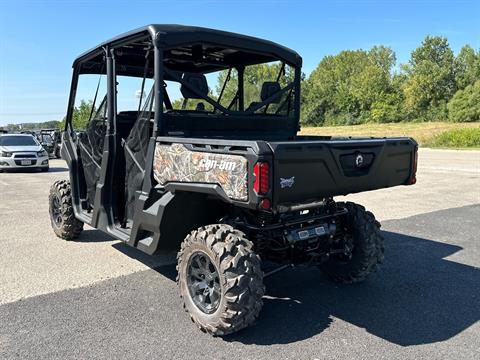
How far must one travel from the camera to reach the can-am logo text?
3287 millimetres

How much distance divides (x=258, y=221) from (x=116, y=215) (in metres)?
1.80

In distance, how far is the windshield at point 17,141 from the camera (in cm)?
1792

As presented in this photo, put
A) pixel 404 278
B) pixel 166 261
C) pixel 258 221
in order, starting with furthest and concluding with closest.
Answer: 1. pixel 166 261
2. pixel 404 278
3. pixel 258 221

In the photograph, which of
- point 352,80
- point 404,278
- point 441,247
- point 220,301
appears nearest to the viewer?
point 220,301

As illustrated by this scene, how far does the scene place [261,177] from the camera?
3094mm

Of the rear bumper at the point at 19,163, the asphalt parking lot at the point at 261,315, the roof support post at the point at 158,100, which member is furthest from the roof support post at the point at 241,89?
the rear bumper at the point at 19,163

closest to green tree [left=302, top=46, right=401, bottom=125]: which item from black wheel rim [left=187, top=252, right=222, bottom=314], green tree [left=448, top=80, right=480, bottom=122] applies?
green tree [left=448, top=80, right=480, bottom=122]

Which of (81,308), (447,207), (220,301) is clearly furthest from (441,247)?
(81,308)

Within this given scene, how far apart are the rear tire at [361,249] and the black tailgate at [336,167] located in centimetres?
57

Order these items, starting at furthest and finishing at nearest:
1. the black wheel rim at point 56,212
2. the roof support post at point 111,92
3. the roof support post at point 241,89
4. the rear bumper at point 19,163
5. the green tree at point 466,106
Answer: the green tree at point 466,106 → the rear bumper at point 19,163 → the black wheel rim at point 56,212 → the roof support post at point 241,89 → the roof support post at point 111,92

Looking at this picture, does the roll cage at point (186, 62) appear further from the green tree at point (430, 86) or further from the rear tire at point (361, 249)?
the green tree at point (430, 86)

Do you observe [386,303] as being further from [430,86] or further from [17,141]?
[430,86]

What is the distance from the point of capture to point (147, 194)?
4160mm

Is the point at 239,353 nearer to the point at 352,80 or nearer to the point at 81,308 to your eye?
the point at 81,308
